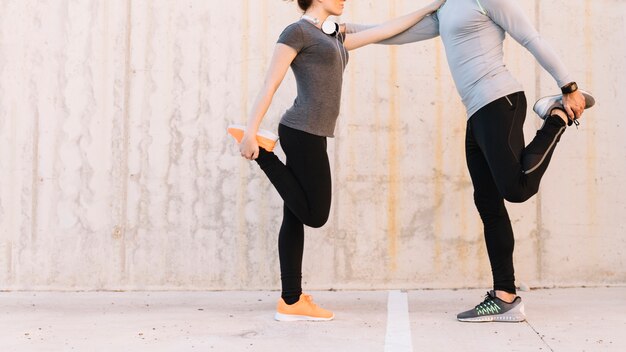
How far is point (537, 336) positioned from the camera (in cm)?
257

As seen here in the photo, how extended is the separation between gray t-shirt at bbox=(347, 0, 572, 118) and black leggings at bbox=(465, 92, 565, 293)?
73 millimetres

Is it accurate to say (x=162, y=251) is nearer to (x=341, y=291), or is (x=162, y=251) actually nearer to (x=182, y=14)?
(x=341, y=291)

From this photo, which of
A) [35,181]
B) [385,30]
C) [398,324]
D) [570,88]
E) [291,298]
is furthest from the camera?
[35,181]

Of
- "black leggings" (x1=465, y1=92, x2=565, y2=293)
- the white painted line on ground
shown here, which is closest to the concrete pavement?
the white painted line on ground

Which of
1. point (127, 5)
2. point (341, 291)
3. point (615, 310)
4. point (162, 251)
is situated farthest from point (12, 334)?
point (615, 310)

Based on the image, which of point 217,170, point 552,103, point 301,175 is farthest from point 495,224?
point 217,170

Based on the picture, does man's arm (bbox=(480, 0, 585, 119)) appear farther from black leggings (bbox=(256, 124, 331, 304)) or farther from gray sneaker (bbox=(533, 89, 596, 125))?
black leggings (bbox=(256, 124, 331, 304))

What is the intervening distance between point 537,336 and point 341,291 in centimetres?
Answer: 152

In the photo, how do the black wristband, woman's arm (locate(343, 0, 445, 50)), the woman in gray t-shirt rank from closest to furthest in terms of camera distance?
the black wristband → the woman in gray t-shirt → woman's arm (locate(343, 0, 445, 50))

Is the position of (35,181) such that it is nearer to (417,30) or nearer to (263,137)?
(263,137)

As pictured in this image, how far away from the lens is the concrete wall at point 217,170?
3.92 metres

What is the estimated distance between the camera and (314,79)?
286 cm

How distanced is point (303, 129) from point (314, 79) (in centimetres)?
24

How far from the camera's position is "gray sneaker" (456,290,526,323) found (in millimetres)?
2842
